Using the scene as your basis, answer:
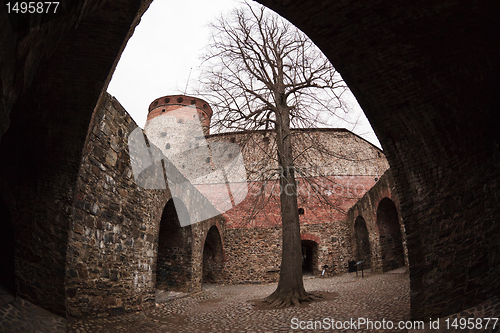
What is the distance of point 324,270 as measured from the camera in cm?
1348

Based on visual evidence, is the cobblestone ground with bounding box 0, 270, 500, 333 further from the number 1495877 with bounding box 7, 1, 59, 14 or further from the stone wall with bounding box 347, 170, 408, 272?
the stone wall with bounding box 347, 170, 408, 272

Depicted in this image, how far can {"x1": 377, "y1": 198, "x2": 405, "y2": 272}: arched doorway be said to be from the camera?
10.4 metres

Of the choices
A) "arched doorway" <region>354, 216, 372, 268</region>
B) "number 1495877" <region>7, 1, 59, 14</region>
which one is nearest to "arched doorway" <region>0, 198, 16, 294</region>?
"number 1495877" <region>7, 1, 59, 14</region>

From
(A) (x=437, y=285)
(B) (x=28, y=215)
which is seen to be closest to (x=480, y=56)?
(A) (x=437, y=285)

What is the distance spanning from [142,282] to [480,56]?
6119 mm

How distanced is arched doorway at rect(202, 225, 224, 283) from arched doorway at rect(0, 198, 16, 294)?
31.9 feet

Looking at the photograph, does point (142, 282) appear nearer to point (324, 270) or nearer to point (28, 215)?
point (28, 215)

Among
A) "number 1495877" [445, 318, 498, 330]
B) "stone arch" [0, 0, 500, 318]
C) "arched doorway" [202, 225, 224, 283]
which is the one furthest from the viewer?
"arched doorway" [202, 225, 224, 283]

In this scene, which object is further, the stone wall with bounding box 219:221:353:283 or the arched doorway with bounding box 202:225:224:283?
the stone wall with bounding box 219:221:353:283

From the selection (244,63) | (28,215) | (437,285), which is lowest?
(437,285)

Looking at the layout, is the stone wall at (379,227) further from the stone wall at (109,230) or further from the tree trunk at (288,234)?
the stone wall at (109,230)

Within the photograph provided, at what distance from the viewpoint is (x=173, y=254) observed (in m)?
8.80

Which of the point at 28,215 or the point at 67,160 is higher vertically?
the point at 67,160

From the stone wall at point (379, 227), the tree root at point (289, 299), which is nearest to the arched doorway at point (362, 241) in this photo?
the stone wall at point (379, 227)
